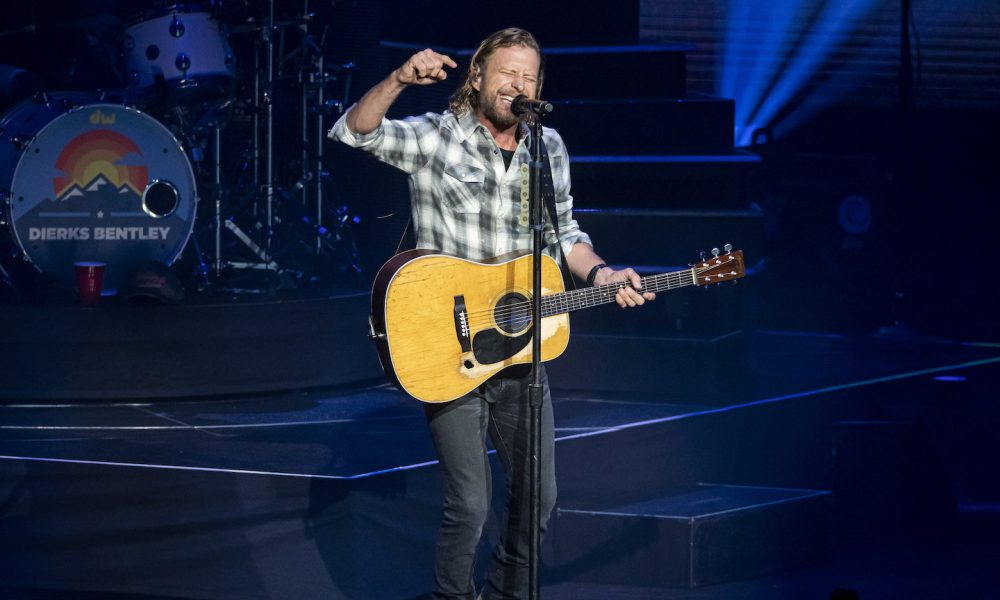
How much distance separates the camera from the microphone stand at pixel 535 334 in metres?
2.96

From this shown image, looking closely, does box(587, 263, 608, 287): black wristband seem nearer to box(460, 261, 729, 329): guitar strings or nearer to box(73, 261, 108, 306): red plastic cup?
box(460, 261, 729, 329): guitar strings

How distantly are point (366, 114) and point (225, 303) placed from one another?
2664 mm

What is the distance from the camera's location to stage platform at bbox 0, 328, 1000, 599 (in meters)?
4.08

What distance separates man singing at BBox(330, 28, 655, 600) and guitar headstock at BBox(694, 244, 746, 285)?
0.23 m

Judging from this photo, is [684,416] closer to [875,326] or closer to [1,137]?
[875,326]

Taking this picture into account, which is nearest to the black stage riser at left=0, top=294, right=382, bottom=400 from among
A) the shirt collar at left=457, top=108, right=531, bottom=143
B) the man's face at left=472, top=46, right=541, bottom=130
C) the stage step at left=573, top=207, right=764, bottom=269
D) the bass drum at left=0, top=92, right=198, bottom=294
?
the bass drum at left=0, top=92, right=198, bottom=294

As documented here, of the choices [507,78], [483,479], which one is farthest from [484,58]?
[483,479]

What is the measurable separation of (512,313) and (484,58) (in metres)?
0.68

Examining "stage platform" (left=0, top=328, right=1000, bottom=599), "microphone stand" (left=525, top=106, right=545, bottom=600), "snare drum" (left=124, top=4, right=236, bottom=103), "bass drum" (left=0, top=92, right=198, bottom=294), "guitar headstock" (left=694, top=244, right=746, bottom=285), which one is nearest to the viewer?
"microphone stand" (left=525, top=106, right=545, bottom=600)

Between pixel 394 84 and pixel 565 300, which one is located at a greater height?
pixel 394 84

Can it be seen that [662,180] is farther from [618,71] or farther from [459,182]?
[459,182]

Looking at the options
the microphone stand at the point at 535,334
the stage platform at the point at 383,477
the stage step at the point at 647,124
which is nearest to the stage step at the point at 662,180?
the stage step at the point at 647,124

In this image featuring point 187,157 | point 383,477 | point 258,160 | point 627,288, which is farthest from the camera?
point 258,160

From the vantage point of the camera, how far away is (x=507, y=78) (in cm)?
309
